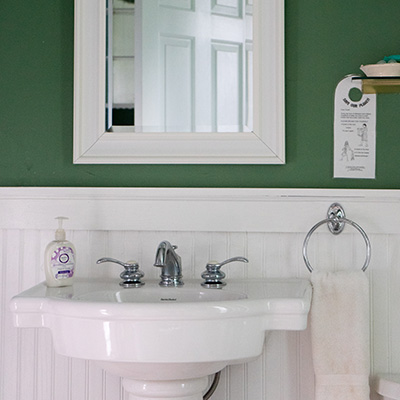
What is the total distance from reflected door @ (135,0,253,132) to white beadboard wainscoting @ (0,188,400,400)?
0.20m

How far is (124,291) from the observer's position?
1.60 metres

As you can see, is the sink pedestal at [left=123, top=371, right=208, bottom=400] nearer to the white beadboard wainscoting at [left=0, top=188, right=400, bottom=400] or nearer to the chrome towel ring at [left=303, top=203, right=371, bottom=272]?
the white beadboard wainscoting at [left=0, top=188, right=400, bottom=400]

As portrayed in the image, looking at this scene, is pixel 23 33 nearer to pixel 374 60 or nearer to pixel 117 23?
pixel 117 23

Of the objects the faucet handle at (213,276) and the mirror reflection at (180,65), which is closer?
the faucet handle at (213,276)

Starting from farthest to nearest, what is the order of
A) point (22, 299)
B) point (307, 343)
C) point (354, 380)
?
point (307, 343), point (354, 380), point (22, 299)

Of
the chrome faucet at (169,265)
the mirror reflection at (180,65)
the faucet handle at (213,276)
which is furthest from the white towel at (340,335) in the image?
the mirror reflection at (180,65)

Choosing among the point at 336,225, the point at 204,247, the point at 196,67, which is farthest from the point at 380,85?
the point at 204,247

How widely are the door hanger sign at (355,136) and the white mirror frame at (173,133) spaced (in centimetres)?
15

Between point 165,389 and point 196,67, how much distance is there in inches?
32.8

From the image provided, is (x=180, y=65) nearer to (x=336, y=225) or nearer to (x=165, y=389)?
(x=336, y=225)

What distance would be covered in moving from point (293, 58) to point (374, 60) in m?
0.21

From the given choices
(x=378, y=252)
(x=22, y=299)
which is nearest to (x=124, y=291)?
(x=22, y=299)

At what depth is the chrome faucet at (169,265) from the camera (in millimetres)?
1613

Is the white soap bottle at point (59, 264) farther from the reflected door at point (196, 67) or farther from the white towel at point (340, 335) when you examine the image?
the white towel at point (340, 335)
